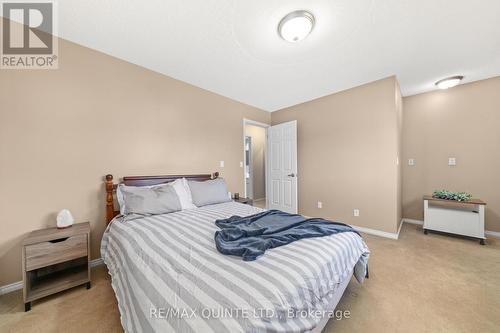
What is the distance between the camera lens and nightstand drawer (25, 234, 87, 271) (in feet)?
4.89

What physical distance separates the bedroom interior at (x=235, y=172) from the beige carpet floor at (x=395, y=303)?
0.7 inches

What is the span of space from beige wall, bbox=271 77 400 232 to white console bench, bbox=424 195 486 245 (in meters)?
0.62

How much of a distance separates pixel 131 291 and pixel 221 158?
259cm

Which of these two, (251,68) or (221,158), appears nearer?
(251,68)

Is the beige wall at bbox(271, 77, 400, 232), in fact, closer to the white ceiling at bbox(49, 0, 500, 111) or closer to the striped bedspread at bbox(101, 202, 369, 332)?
the white ceiling at bbox(49, 0, 500, 111)

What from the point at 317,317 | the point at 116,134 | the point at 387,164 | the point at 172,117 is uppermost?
the point at 172,117

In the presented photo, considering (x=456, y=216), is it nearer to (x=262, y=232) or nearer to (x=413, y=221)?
(x=413, y=221)

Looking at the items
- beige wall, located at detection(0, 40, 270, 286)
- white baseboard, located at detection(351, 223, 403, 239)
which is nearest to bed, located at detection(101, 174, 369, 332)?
beige wall, located at detection(0, 40, 270, 286)

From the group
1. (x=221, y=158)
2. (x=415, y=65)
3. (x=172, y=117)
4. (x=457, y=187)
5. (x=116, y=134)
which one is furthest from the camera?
(x=221, y=158)

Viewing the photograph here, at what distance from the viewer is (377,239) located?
2803 mm

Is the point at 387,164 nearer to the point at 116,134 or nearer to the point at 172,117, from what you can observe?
the point at 172,117

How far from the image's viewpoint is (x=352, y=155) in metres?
3.24

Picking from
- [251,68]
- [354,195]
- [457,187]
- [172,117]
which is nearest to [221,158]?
[172,117]

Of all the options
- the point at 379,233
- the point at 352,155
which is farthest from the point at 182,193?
the point at 379,233
